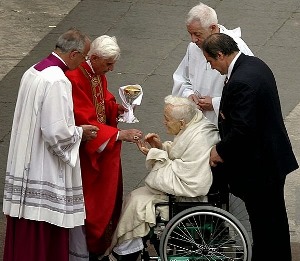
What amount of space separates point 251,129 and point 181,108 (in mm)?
585

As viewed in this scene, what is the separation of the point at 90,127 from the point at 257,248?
1.50 metres

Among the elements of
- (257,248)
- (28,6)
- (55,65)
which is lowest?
(257,248)

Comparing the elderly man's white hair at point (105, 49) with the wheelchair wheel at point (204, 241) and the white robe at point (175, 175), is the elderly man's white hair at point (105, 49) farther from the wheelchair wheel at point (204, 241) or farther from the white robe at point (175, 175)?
the wheelchair wheel at point (204, 241)

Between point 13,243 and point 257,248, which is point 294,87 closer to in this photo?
point 257,248

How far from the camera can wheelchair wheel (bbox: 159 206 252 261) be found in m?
7.50

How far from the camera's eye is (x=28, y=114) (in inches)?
283

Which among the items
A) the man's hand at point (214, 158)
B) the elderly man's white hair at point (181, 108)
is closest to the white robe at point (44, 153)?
the elderly man's white hair at point (181, 108)

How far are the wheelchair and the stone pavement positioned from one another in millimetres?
2116

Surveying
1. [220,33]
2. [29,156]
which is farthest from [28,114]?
[220,33]

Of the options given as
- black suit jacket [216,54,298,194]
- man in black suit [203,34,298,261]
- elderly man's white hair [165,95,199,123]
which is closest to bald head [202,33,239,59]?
man in black suit [203,34,298,261]

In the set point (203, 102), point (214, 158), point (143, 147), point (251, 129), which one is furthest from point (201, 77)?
point (251, 129)

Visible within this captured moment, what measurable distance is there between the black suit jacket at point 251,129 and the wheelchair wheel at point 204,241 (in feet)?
1.01

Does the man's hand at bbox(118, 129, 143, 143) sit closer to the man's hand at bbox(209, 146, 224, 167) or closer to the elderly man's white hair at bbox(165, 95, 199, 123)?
the elderly man's white hair at bbox(165, 95, 199, 123)

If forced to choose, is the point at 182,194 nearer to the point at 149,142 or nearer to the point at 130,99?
the point at 149,142
